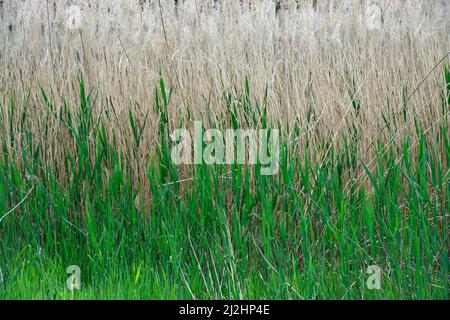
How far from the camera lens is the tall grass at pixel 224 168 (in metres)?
2.60

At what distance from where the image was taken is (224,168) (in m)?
2.93

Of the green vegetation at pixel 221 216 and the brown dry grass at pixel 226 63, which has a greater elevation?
the brown dry grass at pixel 226 63

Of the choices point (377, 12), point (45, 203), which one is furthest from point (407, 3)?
point (45, 203)

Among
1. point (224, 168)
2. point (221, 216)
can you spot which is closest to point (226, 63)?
point (224, 168)

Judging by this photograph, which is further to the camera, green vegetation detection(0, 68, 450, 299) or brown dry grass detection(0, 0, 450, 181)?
brown dry grass detection(0, 0, 450, 181)

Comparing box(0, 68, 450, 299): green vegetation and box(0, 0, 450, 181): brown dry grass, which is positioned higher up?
box(0, 0, 450, 181): brown dry grass

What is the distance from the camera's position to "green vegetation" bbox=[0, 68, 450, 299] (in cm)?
254

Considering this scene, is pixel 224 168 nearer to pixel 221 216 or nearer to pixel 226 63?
pixel 221 216

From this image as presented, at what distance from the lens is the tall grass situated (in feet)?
8.54

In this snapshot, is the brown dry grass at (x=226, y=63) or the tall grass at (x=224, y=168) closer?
the tall grass at (x=224, y=168)

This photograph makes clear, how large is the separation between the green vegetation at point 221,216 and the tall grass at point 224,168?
0.01 m

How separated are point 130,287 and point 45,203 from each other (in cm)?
76

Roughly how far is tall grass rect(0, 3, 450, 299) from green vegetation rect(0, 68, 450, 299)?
0.01 meters
